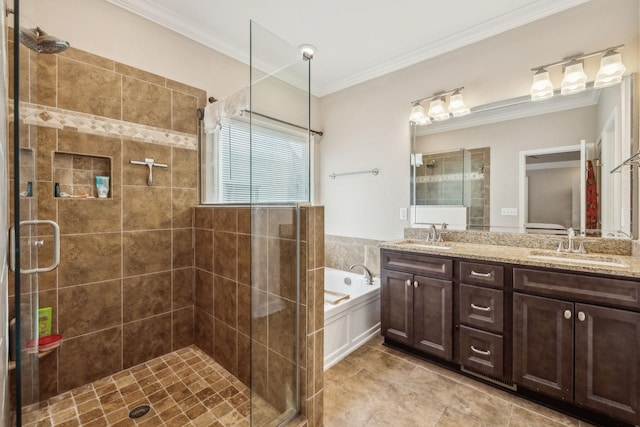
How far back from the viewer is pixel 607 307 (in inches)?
59.1

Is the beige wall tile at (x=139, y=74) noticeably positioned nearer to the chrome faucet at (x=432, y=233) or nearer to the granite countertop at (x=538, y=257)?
the granite countertop at (x=538, y=257)

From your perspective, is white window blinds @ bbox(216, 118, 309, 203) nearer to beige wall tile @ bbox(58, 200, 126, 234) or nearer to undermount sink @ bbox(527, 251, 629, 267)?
beige wall tile @ bbox(58, 200, 126, 234)

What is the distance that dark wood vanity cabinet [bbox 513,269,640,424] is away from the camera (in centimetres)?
145

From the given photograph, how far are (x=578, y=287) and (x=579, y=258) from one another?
1.12ft

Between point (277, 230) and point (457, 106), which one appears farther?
point (457, 106)

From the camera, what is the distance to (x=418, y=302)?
7.18 ft

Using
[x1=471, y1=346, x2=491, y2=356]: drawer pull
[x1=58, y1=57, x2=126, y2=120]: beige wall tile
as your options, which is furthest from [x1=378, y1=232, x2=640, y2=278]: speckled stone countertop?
[x1=58, y1=57, x2=126, y2=120]: beige wall tile

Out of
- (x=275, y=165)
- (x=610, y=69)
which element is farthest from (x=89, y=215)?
(x=610, y=69)

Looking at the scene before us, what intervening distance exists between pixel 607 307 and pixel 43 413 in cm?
319

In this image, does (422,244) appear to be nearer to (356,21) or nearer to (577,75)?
(577,75)

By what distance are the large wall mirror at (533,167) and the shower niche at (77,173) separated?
8.50ft

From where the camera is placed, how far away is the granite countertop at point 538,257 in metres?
1.52

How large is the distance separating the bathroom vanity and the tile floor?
12 cm

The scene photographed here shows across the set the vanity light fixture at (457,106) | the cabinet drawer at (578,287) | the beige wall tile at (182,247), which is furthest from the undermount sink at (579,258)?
the beige wall tile at (182,247)
